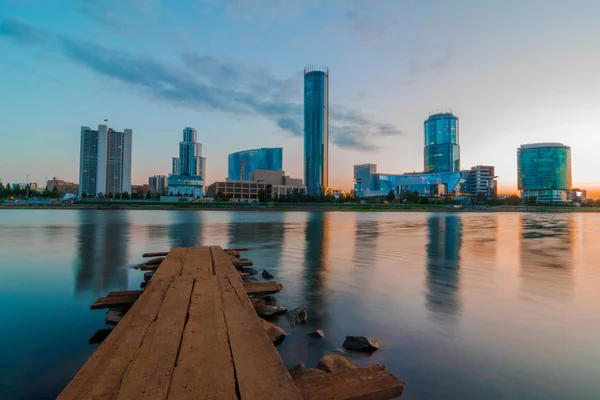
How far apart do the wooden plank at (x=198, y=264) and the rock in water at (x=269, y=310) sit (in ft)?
5.65

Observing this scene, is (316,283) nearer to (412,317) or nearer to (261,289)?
(261,289)

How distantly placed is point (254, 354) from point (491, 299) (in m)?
9.30

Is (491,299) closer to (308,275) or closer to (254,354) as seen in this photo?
(308,275)

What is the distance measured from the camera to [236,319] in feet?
17.1

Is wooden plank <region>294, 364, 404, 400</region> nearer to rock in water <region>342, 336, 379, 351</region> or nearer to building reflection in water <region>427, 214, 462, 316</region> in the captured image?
rock in water <region>342, 336, 379, 351</region>

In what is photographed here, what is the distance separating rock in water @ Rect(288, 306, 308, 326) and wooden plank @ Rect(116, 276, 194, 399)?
3.11 meters

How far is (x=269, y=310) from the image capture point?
28.5ft

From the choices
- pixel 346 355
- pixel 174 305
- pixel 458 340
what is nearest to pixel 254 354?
pixel 174 305

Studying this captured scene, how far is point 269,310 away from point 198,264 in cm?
312

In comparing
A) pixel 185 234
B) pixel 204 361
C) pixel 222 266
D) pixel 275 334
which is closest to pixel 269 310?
pixel 275 334

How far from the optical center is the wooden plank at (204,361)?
3.16 m

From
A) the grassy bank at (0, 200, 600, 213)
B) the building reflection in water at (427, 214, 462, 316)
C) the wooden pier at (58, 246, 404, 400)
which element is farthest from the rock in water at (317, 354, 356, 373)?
the grassy bank at (0, 200, 600, 213)

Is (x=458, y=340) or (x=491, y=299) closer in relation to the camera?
(x=458, y=340)

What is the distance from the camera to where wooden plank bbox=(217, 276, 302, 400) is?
318 cm
